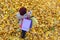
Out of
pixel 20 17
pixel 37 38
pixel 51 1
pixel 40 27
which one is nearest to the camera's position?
pixel 20 17

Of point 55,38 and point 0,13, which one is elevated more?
point 0,13

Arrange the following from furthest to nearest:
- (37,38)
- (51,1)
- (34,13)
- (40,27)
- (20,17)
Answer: (51,1) < (34,13) < (40,27) < (37,38) < (20,17)

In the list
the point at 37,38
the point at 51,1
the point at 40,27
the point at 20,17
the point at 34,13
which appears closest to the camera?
the point at 20,17

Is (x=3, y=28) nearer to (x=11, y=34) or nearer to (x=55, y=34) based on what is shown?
(x=11, y=34)

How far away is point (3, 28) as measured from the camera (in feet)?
21.0

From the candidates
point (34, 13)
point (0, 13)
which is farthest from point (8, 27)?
point (34, 13)

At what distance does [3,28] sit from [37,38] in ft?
3.89

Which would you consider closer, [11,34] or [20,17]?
[20,17]

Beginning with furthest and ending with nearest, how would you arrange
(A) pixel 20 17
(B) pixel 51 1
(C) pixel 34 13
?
(B) pixel 51 1, (C) pixel 34 13, (A) pixel 20 17

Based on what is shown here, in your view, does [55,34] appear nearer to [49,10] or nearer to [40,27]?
[40,27]

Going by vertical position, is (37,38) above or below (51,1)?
below

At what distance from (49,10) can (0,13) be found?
1901 millimetres

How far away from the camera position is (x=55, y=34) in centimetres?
650

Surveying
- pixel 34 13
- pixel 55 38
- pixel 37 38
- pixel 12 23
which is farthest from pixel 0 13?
pixel 55 38
